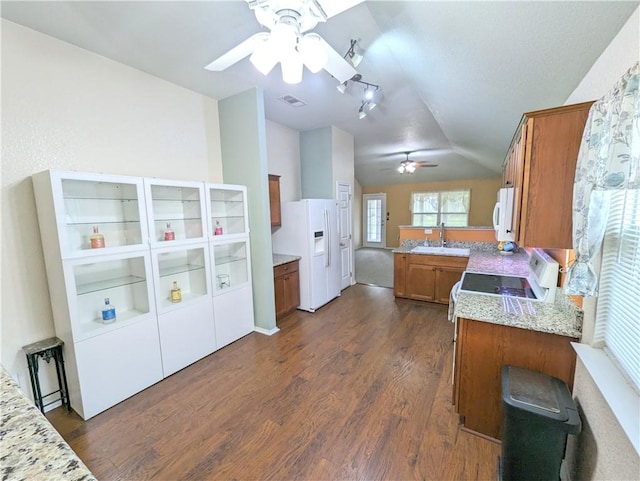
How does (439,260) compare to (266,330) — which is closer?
(266,330)

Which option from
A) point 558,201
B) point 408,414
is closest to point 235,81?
point 558,201

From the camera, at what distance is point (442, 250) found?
13.6 feet

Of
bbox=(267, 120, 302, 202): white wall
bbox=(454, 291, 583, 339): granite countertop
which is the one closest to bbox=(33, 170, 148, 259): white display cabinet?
bbox=(267, 120, 302, 202): white wall

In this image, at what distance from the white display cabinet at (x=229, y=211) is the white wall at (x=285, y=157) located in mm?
1164

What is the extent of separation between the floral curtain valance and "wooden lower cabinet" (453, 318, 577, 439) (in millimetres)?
545

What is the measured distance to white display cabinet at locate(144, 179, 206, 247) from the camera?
2.69m

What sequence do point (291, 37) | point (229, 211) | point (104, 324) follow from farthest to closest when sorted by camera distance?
point (229, 211), point (104, 324), point (291, 37)

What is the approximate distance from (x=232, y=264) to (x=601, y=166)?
→ 3189 millimetres

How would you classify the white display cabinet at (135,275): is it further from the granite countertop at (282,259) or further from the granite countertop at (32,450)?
the granite countertop at (32,450)

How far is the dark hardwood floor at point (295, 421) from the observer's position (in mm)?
1604

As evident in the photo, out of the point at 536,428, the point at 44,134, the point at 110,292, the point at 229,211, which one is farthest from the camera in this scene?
the point at 229,211

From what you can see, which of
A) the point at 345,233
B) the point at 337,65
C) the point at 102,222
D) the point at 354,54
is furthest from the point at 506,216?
the point at 102,222

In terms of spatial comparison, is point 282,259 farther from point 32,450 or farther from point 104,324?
point 32,450

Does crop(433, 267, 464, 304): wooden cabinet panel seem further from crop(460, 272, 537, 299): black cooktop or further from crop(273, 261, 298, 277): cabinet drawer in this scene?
crop(273, 261, 298, 277): cabinet drawer
